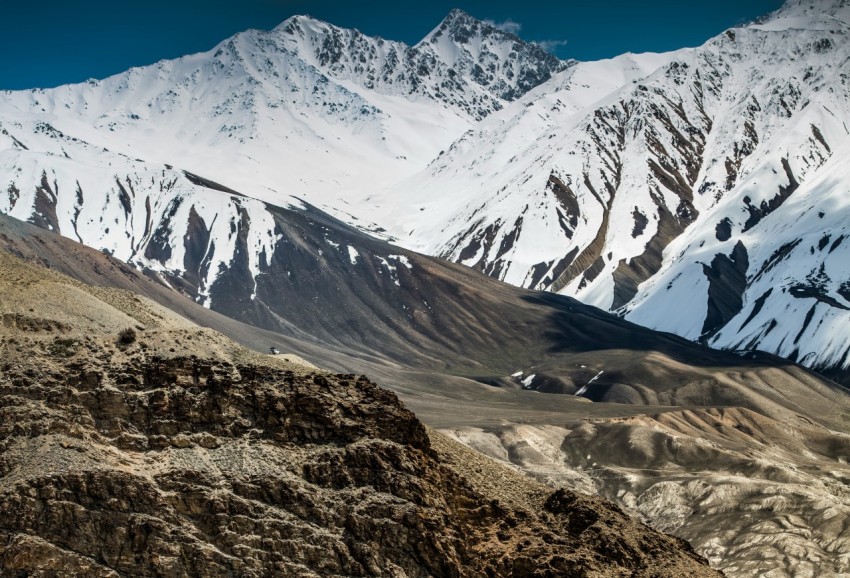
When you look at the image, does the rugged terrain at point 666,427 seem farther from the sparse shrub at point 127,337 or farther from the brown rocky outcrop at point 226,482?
the brown rocky outcrop at point 226,482

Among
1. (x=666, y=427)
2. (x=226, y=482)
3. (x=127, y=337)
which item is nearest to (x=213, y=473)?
(x=226, y=482)

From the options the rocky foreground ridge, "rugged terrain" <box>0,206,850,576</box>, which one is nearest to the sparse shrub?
the rocky foreground ridge

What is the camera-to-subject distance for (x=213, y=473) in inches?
1533

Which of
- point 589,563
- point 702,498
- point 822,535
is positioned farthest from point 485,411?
point 589,563

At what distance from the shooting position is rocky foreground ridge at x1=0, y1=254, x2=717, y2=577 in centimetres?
3681

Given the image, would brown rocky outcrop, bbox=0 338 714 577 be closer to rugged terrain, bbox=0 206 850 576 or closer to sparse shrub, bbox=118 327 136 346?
sparse shrub, bbox=118 327 136 346

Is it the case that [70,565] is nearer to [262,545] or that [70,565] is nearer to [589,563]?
[262,545]

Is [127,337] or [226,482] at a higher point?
[127,337]

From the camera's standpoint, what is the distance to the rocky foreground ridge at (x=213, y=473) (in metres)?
36.8

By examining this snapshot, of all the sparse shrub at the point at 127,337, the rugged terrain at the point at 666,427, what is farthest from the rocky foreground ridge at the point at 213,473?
the rugged terrain at the point at 666,427

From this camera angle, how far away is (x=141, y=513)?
3731 centimetres

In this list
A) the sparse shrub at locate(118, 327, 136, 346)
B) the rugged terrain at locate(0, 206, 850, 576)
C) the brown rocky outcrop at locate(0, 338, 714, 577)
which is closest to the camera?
the brown rocky outcrop at locate(0, 338, 714, 577)

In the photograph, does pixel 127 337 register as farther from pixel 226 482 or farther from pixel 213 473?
pixel 226 482

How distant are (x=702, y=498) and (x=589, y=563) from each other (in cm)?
6313
